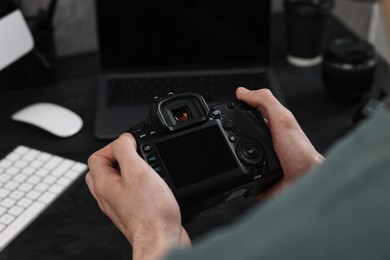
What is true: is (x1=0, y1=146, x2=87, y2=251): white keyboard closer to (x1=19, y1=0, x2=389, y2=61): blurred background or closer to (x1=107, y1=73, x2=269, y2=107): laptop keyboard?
(x1=107, y1=73, x2=269, y2=107): laptop keyboard

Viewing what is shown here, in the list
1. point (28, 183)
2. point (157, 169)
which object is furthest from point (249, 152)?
point (28, 183)

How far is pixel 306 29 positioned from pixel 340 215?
89cm

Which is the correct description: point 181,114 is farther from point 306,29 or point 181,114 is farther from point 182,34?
point 306,29

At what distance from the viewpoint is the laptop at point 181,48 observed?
1.05 m

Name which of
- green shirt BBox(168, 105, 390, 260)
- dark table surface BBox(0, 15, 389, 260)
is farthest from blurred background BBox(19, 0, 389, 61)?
green shirt BBox(168, 105, 390, 260)

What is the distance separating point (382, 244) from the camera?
30 cm

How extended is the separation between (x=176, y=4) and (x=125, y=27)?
105mm

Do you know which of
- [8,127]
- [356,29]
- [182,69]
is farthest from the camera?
[356,29]

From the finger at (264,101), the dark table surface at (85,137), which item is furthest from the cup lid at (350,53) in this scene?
the finger at (264,101)

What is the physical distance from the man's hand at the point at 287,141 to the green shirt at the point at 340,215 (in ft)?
1.19

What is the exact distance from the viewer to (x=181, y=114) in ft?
2.32

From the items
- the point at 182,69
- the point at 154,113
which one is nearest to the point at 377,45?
the point at 182,69

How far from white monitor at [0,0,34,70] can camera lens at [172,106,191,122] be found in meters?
0.40

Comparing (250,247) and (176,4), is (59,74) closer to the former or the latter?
(176,4)
